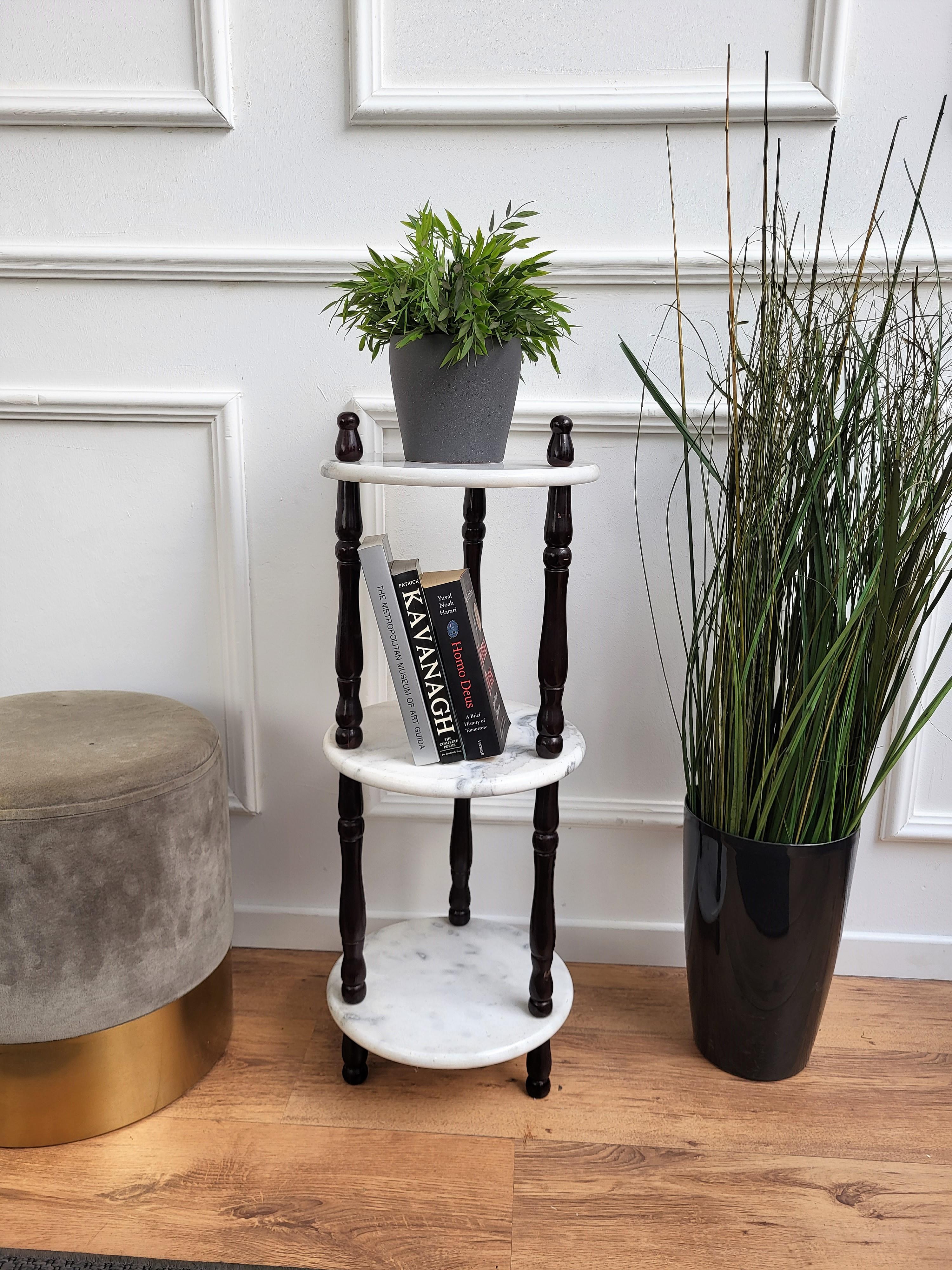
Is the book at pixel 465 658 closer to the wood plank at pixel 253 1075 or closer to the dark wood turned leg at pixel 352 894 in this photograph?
the dark wood turned leg at pixel 352 894

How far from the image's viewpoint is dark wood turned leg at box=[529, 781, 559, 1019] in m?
1.19

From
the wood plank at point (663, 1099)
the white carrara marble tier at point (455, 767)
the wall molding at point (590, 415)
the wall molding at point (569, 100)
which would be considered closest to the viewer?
the white carrara marble tier at point (455, 767)

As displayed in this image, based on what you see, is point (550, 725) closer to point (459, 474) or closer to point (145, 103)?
point (459, 474)

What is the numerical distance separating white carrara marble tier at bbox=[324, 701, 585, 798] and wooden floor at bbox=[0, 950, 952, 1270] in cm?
46

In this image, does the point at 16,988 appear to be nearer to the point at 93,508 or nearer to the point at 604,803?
the point at 93,508

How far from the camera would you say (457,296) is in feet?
3.39

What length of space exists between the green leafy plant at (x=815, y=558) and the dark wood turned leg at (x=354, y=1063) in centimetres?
55

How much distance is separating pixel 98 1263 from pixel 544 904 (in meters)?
0.64

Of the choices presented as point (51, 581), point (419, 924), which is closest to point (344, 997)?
point (419, 924)

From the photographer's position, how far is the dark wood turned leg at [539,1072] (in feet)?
4.15

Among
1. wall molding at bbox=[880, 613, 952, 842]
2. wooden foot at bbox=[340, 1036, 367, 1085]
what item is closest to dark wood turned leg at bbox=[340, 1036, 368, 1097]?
wooden foot at bbox=[340, 1036, 367, 1085]

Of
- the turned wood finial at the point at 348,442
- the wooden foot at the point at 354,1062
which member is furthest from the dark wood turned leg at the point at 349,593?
the wooden foot at the point at 354,1062

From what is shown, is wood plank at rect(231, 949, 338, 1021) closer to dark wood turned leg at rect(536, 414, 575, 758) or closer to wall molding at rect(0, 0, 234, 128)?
dark wood turned leg at rect(536, 414, 575, 758)

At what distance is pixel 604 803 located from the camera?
155cm
